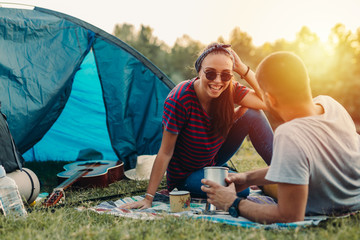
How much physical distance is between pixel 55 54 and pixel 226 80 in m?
1.97

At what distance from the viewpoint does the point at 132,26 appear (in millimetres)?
38312

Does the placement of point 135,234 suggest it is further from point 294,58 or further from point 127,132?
point 127,132

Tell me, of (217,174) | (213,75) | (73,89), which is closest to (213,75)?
(213,75)

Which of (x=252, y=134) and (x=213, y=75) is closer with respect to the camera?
(x=213, y=75)

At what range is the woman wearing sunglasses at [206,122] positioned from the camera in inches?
87.0

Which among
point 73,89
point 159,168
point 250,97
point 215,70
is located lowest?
point 159,168

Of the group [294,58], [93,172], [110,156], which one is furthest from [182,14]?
[294,58]

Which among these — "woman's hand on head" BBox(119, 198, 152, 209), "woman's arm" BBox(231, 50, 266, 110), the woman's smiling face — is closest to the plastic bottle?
"woman's hand on head" BBox(119, 198, 152, 209)

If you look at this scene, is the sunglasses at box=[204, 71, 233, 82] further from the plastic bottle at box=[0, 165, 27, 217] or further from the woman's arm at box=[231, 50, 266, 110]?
the plastic bottle at box=[0, 165, 27, 217]

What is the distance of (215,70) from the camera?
2186 mm

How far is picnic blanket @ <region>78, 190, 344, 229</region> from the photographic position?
1.55 metres

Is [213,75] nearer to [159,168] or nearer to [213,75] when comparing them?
[213,75]

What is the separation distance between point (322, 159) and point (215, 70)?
3.12 feet

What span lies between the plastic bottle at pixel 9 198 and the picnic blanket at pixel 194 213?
0.41 m
